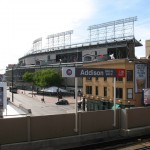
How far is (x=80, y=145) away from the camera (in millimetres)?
18938

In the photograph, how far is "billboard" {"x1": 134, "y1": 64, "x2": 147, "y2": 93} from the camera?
52.0 metres

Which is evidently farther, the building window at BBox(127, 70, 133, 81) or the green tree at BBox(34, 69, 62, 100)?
the green tree at BBox(34, 69, 62, 100)

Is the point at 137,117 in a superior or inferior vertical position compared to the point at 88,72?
inferior

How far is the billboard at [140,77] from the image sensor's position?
52.0m

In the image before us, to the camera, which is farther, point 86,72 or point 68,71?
point 86,72

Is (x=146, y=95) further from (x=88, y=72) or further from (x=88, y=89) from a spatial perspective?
(x=88, y=72)

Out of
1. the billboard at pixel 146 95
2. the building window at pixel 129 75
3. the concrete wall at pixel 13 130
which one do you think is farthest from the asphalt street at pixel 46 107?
the concrete wall at pixel 13 130

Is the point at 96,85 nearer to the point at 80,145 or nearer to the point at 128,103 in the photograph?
the point at 128,103

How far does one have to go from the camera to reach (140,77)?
52.5 metres

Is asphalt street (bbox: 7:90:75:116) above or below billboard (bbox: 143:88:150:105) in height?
below

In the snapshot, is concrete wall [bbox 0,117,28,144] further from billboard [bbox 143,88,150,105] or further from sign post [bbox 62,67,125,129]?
billboard [bbox 143,88,150,105]

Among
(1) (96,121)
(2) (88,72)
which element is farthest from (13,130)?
(2) (88,72)

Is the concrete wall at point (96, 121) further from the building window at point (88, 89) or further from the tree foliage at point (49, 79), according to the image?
the tree foliage at point (49, 79)

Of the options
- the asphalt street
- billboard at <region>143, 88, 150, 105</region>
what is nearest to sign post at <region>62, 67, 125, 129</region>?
billboard at <region>143, 88, 150, 105</region>
